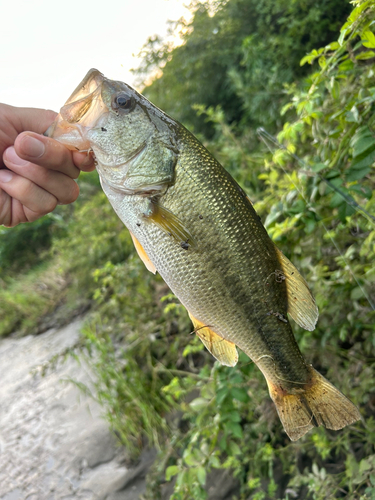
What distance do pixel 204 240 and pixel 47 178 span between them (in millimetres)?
718

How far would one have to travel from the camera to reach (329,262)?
263cm

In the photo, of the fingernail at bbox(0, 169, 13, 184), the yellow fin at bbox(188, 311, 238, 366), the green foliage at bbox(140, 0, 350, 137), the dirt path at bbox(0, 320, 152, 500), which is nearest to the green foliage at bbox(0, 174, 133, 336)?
the dirt path at bbox(0, 320, 152, 500)

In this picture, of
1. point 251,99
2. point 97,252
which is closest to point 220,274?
point 97,252

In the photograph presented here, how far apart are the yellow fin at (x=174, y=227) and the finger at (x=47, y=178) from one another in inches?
20.5

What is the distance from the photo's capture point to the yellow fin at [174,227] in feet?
3.86

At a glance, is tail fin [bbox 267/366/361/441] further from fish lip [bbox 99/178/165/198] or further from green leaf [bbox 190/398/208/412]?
fish lip [bbox 99/178/165/198]

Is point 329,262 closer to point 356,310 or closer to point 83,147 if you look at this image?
point 356,310

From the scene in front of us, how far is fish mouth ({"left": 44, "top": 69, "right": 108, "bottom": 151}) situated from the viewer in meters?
1.26

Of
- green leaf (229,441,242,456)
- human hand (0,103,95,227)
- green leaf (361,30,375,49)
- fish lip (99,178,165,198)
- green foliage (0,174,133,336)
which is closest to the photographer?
green leaf (361,30,375,49)

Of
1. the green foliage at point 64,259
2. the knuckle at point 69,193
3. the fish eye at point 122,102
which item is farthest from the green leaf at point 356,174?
the green foliage at point 64,259

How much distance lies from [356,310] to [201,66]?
5445 mm

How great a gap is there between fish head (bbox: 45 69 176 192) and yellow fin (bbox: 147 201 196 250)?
14 cm

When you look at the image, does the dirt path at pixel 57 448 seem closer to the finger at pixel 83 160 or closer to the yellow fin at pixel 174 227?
the finger at pixel 83 160

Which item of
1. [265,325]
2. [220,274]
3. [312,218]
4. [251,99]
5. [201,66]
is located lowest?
[265,325]
